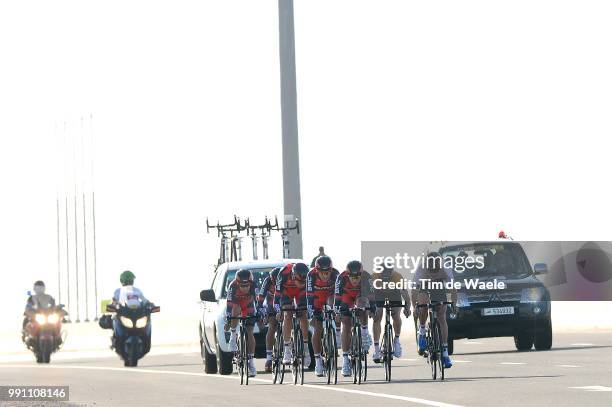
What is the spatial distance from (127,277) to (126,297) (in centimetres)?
41

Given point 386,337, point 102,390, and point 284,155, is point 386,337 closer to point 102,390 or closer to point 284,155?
point 102,390

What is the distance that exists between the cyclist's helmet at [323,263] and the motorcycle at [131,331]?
10230 mm

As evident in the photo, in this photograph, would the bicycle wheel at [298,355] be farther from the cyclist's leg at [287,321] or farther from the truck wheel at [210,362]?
the truck wheel at [210,362]

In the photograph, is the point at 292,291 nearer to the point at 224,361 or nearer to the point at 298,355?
the point at 298,355

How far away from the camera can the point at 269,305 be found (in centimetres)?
2703

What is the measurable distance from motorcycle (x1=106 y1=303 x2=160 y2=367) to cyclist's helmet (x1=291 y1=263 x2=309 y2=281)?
380 inches

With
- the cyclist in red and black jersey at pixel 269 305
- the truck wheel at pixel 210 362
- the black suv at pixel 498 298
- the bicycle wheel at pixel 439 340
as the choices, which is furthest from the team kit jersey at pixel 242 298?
the black suv at pixel 498 298

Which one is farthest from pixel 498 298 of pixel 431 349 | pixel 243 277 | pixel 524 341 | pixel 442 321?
pixel 431 349

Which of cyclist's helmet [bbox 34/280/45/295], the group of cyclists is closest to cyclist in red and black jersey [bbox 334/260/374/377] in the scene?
the group of cyclists

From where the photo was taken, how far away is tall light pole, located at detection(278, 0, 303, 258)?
39844mm

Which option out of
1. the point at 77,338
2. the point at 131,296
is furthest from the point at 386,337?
the point at 77,338

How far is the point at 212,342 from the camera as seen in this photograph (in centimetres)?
3055

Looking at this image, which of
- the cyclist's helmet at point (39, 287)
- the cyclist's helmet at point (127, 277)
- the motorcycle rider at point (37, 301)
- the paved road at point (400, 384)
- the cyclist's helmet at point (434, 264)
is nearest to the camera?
the paved road at point (400, 384)

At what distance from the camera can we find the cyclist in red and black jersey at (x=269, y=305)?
26844mm
